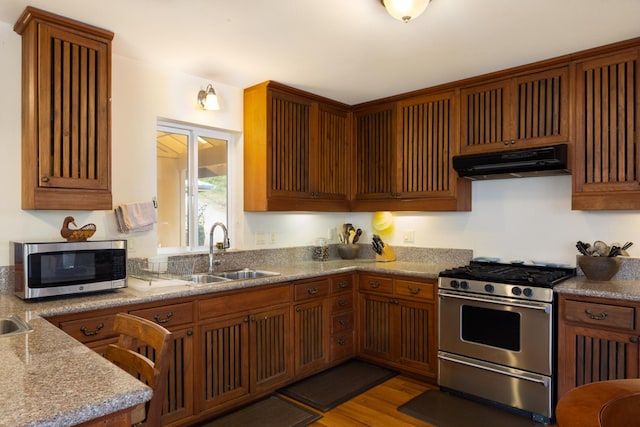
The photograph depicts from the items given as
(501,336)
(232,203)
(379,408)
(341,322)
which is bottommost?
(379,408)

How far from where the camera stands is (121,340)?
5.08 feet

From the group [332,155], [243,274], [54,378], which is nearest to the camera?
[54,378]

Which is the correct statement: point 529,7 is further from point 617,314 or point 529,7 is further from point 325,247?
point 325,247

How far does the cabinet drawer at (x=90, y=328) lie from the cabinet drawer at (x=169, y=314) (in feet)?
0.44

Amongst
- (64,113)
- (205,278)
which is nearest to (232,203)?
(205,278)

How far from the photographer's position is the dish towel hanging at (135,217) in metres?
2.78

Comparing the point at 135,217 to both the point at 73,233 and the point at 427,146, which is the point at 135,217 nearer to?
the point at 73,233

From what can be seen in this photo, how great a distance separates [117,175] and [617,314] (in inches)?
129

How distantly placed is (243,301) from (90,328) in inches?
37.5

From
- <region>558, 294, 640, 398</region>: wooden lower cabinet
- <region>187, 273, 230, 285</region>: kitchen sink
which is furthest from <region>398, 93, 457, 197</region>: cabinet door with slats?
<region>187, 273, 230, 285</region>: kitchen sink

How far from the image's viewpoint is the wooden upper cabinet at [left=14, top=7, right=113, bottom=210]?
7.30 ft

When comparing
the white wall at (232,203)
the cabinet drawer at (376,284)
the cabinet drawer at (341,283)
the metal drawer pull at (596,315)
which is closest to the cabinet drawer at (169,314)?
the white wall at (232,203)

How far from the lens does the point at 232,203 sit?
3570mm

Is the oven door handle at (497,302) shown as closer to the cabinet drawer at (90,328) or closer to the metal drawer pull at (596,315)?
the metal drawer pull at (596,315)
